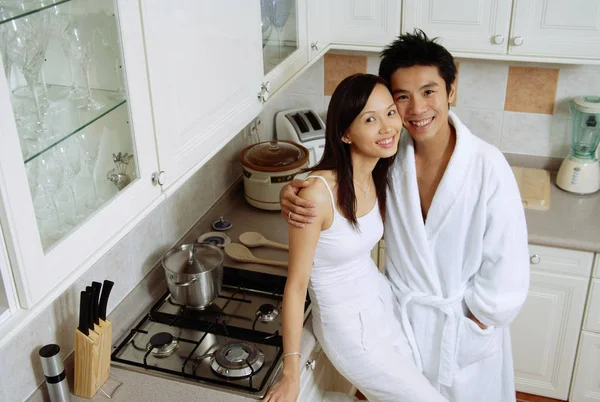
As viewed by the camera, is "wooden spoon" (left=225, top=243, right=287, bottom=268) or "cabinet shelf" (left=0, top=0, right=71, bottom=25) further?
"wooden spoon" (left=225, top=243, right=287, bottom=268)

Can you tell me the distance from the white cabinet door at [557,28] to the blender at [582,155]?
1.05 ft

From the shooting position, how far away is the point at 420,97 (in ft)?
6.06

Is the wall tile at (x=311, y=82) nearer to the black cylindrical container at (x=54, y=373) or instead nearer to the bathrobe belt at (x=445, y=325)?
the bathrobe belt at (x=445, y=325)

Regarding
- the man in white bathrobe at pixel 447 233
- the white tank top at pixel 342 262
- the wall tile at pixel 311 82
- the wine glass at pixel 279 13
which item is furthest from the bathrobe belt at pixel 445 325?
the wall tile at pixel 311 82

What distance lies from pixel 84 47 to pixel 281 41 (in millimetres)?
932

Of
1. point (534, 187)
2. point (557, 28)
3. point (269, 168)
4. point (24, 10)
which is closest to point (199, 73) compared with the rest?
point (24, 10)

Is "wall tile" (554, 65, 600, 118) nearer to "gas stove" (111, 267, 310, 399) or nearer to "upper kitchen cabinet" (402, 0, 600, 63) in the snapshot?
"upper kitchen cabinet" (402, 0, 600, 63)

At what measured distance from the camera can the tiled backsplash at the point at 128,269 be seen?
1602 mm

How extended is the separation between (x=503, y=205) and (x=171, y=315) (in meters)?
1.01

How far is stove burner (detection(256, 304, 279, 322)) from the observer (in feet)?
6.48

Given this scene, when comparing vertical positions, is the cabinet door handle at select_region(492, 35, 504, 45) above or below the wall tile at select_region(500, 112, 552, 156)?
above

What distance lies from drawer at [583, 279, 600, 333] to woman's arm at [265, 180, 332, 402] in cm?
136

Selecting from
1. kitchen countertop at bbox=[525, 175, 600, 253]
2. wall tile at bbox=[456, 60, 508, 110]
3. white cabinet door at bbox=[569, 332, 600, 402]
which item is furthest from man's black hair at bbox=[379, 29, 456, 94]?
white cabinet door at bbox=[569, 332, 600, 402]

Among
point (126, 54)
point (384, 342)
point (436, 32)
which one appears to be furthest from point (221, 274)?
point (436, 32)
